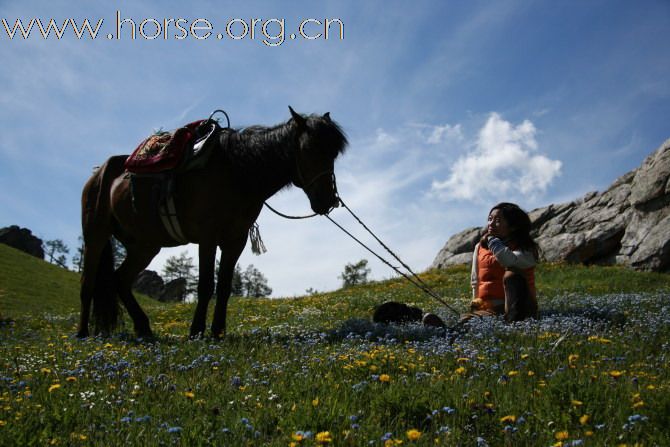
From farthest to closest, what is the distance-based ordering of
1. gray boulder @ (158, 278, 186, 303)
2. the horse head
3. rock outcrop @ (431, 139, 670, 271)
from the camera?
gray boulder @ (158, 278, 186, 303) < rock outcrop @ (431, 139, 670, 271) < the horse head

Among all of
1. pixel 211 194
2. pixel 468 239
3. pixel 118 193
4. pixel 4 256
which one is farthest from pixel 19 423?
pixel 468 239

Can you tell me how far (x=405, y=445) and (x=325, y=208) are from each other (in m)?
5.21

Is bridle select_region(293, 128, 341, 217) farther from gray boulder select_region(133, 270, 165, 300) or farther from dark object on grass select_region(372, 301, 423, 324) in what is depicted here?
gray boulder select_region(133, 270, 165, 300)

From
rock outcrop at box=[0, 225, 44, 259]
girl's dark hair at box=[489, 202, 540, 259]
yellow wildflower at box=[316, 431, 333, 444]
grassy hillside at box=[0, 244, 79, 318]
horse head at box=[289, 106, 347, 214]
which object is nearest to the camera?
yellow wildflower at box=[316, 431, 333, 444]

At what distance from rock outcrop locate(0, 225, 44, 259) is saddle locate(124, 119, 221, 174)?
6372 centimetres

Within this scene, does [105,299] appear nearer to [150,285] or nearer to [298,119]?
[298,119]

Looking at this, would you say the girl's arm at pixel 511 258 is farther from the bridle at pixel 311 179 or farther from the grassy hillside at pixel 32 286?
the grassy hillside at pixel 32 286

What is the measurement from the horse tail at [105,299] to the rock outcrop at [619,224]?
16.8 meters

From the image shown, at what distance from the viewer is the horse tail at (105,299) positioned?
8.97m

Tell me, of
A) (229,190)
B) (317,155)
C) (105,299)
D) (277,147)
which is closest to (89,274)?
(105,299)

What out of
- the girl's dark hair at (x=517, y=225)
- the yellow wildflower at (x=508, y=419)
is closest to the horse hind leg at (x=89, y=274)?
the girl's dark hair at (x=517, y=225)

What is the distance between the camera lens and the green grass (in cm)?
318

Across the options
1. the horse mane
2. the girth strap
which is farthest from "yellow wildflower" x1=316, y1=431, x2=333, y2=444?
the girth strap

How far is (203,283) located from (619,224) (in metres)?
28.8
